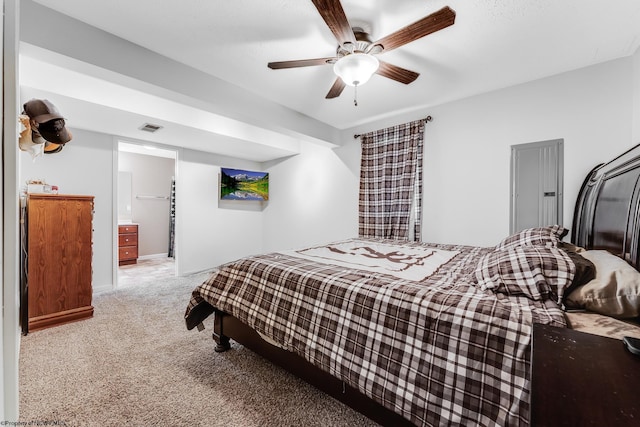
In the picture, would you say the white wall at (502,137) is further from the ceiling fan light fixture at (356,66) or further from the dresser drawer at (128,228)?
the dresser drawer at (128,228)

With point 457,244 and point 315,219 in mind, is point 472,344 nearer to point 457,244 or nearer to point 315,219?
point 457,244

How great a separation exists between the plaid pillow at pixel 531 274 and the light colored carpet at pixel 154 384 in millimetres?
986

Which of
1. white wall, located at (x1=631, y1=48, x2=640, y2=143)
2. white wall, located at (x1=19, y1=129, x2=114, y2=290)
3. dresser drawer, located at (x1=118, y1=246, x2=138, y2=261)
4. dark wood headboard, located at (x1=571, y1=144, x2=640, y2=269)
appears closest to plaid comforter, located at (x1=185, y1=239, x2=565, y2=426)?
dark wood headboard, located at (x1=571, y1=144, x2=640, y2=269)

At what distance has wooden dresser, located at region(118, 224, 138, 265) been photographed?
4.97 metres

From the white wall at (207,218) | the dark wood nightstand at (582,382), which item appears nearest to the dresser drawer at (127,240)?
the white wall at (207,218)

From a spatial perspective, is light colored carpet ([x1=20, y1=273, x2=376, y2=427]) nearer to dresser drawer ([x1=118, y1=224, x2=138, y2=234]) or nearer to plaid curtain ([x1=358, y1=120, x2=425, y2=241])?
plaid curtain ([x1=358, y1=120, x2=425, y2=241])

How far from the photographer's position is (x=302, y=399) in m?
1.52

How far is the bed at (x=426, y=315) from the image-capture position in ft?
3.19

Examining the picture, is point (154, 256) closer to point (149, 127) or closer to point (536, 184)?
point (149, 127)

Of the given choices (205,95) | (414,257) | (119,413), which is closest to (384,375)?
(414,257)

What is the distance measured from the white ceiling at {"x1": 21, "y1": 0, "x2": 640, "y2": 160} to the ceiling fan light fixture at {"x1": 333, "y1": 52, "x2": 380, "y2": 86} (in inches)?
10.1

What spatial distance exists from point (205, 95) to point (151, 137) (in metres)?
1.75

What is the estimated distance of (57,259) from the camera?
2.42 metres

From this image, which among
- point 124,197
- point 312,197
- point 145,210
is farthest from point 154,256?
point 312,197
